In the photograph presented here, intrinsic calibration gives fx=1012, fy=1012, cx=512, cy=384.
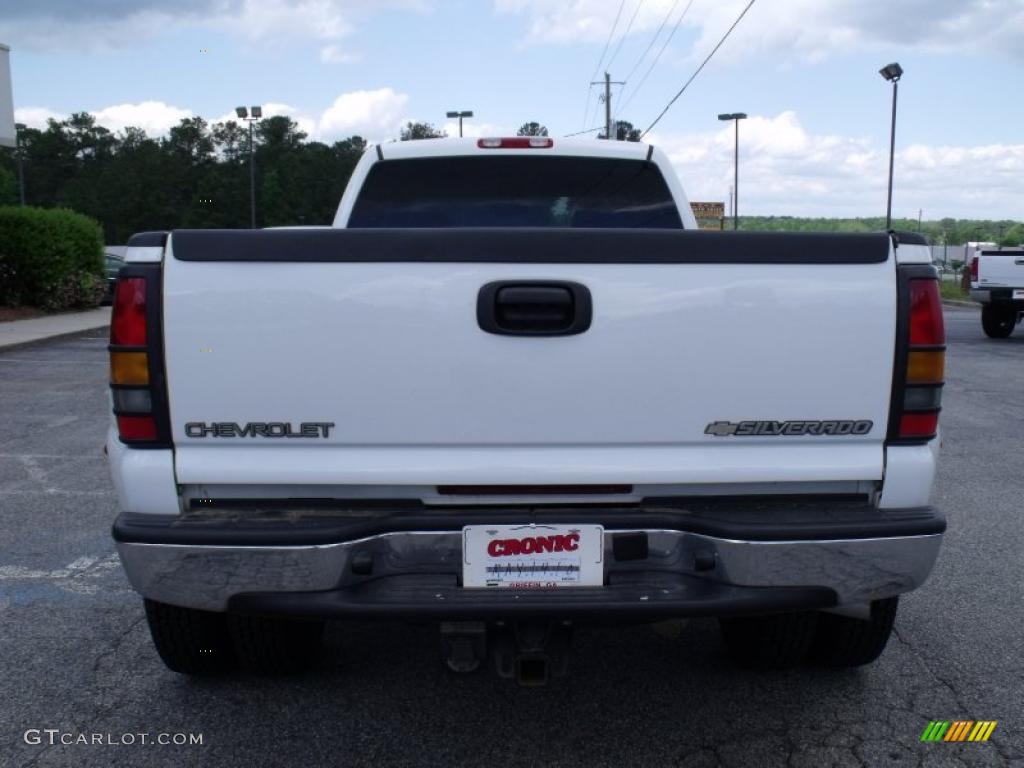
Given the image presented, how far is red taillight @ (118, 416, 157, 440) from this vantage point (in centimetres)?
271

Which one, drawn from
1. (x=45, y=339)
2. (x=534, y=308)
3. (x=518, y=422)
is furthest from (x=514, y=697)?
(x=45, y=339)

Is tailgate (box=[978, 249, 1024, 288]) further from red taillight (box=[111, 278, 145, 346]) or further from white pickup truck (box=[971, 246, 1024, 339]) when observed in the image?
red taillight (box=[111, 278, 145, 346])

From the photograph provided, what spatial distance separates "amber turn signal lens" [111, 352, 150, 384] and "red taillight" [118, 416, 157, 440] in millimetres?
100

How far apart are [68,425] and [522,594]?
746cm

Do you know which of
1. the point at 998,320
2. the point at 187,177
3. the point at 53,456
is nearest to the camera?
the point at 53,456

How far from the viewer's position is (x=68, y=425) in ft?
29.4

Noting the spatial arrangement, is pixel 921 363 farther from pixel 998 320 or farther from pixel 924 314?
pixel 998 320

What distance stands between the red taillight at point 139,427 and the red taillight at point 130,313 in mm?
202

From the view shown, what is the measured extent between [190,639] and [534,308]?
164 centimetres

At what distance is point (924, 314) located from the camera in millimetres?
2758

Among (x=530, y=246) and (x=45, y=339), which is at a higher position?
(x=530, y=246)

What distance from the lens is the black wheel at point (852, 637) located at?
335 centimetres

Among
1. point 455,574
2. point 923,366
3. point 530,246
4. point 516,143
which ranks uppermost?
point 516,143

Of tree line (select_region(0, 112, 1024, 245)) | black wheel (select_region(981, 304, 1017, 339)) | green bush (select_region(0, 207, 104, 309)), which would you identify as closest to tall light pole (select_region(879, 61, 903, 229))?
black wheel (select_region(981, 304, 1017, 339))
